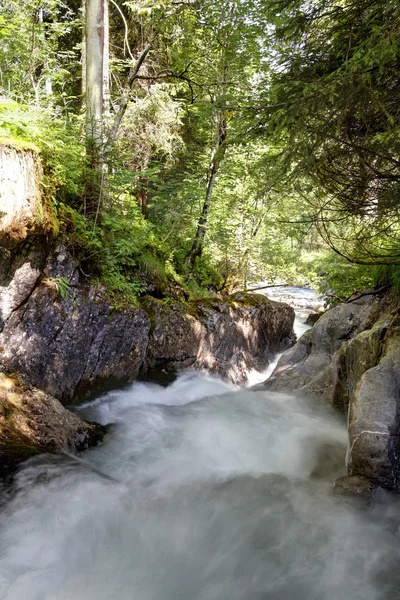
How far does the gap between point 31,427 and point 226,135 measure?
9.50 m

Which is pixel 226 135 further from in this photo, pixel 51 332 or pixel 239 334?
pixel 51 332

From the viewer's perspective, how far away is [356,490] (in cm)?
375

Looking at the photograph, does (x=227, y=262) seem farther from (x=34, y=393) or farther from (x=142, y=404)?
(x=34, y=393)

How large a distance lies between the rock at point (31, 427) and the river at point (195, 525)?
0.16 metres

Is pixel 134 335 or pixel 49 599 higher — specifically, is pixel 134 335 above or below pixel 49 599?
above

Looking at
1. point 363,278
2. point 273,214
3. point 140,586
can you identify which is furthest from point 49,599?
point 273,214

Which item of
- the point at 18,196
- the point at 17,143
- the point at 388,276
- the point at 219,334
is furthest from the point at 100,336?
the point at 388,276

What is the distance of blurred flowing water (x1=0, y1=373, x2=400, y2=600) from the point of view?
2920 mm

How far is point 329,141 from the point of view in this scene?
5.12 metres

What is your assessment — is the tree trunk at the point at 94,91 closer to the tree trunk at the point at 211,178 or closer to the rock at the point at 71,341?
the rock at the point at 71,341

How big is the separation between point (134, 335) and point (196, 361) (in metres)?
2.00

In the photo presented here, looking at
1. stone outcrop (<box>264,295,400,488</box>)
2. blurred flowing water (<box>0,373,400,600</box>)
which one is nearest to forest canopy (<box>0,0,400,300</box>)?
stone outcrop (<box>264,295,400,488</box>)

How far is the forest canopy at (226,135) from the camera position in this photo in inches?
171

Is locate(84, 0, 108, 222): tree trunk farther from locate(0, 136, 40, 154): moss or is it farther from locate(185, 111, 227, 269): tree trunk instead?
locate(185, 111, 227, 269): tree trunk
